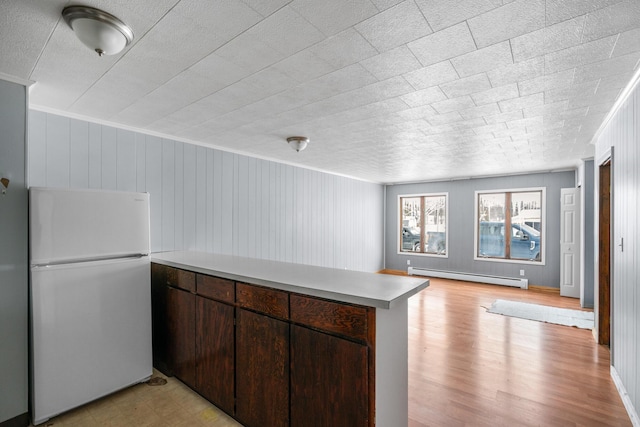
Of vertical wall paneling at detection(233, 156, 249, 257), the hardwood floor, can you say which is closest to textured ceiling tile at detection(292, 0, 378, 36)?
the hardwood floor

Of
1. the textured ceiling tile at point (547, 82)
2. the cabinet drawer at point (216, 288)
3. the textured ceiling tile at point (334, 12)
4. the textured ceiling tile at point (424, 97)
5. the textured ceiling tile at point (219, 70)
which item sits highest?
the textured ceiling tile at point (219, 70)

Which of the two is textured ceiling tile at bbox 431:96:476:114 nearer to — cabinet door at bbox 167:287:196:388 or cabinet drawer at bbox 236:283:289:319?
cabinet drawer at bbox 236:283:289:319

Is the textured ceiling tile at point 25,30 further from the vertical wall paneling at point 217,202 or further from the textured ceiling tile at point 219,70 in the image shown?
the vertical wall paneling at point 217,202

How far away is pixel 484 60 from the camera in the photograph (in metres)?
1.85

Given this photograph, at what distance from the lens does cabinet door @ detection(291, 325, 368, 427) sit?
1.52 metres

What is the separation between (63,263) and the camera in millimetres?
2221

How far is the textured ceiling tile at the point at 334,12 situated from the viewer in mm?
1370

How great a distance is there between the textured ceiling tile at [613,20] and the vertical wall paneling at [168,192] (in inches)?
149

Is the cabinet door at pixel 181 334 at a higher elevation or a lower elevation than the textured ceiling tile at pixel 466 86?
lower

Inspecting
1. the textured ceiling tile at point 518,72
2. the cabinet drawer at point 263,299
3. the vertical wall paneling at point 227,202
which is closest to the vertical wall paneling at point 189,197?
the vertical wall paneling at point 227,202

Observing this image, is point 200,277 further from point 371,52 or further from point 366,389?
point 371,52

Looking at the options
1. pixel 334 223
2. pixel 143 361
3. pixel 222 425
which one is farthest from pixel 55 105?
pixel 334 223

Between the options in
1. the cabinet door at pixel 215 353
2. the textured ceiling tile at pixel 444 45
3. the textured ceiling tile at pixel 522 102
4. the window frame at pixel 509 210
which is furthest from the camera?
the window frame at pixel 509 210

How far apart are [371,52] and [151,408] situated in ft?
9.52
